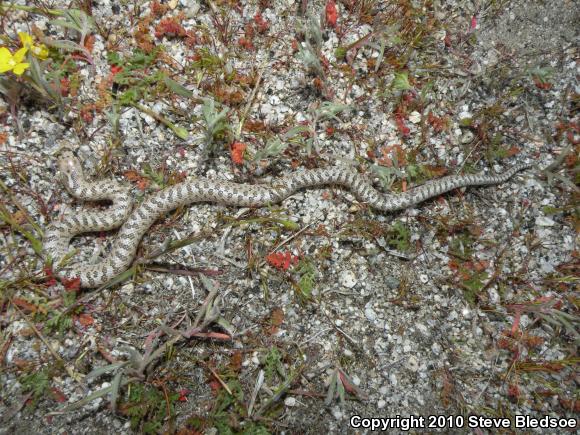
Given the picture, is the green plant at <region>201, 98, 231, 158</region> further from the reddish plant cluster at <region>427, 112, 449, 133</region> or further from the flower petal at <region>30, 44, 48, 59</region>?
the reddish plant cluster at <region>427, 112, 449, 133</region>

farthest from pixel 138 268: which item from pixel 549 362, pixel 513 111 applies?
pixel 513 111

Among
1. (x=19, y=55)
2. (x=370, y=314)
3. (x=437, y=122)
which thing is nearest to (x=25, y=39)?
(x=19, y=55)

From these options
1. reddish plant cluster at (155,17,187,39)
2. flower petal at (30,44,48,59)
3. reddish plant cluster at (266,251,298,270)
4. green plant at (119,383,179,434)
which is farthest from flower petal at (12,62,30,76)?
green plant at (119,383,179,434)

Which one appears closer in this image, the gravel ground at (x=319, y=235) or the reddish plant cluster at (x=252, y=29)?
the gravel ground at (x=319, y=235)

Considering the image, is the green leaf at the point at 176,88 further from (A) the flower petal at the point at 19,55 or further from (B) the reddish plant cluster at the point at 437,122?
(B) the reddish plant cluster at the point at 437,122

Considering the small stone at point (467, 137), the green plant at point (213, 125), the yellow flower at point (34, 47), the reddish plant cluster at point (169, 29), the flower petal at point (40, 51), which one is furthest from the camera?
the small stone at point (467, 137)

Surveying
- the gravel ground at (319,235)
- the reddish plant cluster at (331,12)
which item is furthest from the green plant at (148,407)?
the reddish plant cluster at (331,12)

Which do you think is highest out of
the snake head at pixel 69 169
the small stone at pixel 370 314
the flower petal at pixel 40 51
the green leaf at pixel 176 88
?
the green leaf at pixel 176 88
